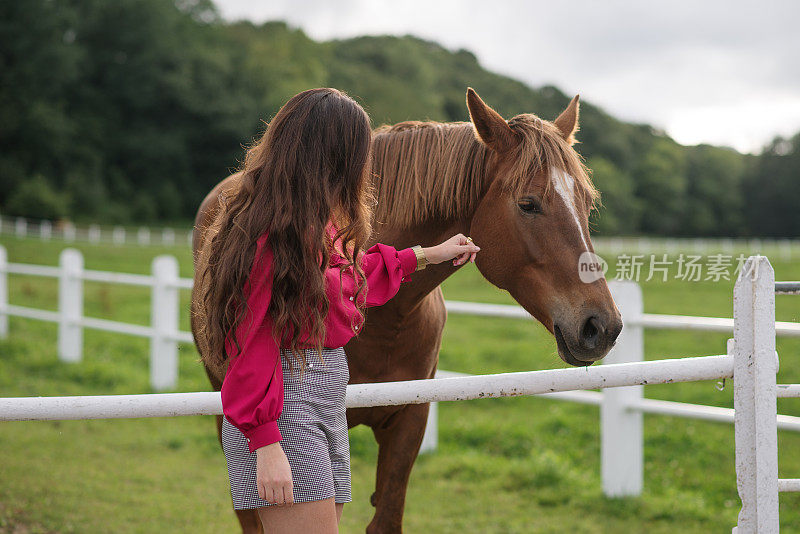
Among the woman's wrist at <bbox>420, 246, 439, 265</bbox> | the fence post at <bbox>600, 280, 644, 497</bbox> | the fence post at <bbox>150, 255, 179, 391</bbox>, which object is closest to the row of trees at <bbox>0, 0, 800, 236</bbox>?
the fence post at <bbox>150, 255, 179, 391</bbox>

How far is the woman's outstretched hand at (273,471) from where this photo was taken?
146cm

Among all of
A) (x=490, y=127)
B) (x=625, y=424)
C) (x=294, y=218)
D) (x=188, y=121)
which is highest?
(x=188, y=121)

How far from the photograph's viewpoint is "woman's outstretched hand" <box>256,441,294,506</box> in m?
1.46

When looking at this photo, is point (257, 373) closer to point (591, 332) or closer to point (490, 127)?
point (591, 332)

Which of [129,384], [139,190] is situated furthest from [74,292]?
[139,190]

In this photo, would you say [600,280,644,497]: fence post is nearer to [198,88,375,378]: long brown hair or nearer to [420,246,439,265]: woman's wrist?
[420,246,439,265]: woman's wrist

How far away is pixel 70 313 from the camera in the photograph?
828 cm

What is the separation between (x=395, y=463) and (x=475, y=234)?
3.32ft

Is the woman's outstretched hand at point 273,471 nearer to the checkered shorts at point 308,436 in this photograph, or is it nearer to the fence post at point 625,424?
the checkered shorts at point 308,436

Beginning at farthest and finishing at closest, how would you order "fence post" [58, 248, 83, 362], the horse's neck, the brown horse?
1. "fence post" [58, 248, 83, 362]
2. the horse's neck
3. the brown horse

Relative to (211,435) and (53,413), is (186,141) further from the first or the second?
(53,413)

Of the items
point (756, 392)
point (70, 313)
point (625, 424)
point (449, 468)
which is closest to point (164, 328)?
point (70, 313)

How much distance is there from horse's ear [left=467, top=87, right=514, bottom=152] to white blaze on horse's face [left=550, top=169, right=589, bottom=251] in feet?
0.75

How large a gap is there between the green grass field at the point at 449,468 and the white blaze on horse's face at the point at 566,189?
460 mm
